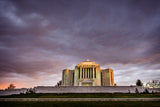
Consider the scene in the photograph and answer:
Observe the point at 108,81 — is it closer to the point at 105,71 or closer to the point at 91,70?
the point at 105,71

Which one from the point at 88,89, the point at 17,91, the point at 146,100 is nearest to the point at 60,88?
the point at 88,89

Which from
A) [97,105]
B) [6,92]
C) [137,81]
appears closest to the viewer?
[97,105]

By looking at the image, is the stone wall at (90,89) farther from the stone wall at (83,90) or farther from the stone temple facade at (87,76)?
the stone temple facade at (87,76)

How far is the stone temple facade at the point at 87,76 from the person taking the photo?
2584 inches

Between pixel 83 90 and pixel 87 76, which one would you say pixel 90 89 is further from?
pixel 87 76

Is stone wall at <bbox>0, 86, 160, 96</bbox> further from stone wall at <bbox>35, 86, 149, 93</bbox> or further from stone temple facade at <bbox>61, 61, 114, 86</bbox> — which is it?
stone temple facade at <bbox>61, 61, 114, 86</bbox>

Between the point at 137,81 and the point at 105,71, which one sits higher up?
the point at 105,71

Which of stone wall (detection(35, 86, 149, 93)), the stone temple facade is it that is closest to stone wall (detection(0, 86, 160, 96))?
stone wall (detection(35, 86, 149, 93))

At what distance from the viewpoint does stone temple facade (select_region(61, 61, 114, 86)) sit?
6562 centimetres

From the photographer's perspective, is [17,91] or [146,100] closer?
[146,100]

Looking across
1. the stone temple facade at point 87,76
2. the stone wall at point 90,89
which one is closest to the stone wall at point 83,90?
the stone wall at point 90,89

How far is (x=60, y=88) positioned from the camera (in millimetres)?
38625

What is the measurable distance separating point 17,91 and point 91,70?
39322 mm

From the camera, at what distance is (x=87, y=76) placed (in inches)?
2667
